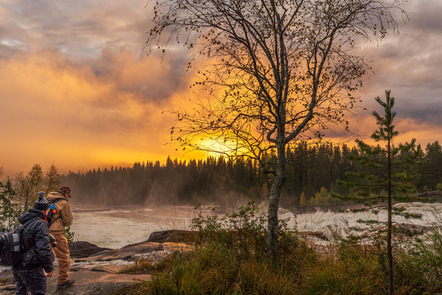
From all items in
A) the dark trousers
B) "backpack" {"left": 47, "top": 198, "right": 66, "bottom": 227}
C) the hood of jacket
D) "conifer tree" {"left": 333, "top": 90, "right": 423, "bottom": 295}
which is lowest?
the dark trousers

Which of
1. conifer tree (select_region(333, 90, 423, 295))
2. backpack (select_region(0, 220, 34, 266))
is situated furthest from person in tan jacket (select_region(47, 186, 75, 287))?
conifer tree (select_region(333, 90, 423, 295))

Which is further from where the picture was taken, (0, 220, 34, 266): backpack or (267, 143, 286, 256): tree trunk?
(267, 143, 286, 256): tree trunk

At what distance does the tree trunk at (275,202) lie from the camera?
21.9ft

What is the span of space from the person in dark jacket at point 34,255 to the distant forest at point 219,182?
13.1 feet

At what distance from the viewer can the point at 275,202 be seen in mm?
6875

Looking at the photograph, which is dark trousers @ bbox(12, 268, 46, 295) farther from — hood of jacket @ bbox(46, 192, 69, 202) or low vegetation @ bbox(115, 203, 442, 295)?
hood of jacket @ bbox(46, 192, 69, 202)

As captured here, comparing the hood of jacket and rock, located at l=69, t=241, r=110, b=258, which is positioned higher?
the hood of jacket

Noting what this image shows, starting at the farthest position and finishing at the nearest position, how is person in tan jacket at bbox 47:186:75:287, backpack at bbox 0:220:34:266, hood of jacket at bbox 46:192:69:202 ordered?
hood of jacket at bbox 46:192:69:202, person in tan jacket at bbox 47:186:75:287, backpack at bbox 0:220:34:266

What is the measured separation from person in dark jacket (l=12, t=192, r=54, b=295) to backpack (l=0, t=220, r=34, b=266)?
0.01m

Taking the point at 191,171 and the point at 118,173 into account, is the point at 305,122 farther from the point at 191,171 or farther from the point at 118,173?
the point at 118,173

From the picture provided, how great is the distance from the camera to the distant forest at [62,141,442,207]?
97.0ft

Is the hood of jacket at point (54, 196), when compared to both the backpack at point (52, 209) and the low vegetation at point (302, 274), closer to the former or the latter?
the backpack at point (52, 209)

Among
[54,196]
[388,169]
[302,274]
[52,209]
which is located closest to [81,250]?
[54,196]

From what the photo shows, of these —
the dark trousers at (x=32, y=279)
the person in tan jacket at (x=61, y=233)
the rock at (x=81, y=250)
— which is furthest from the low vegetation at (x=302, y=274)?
the rock at (x=81, y=250)
